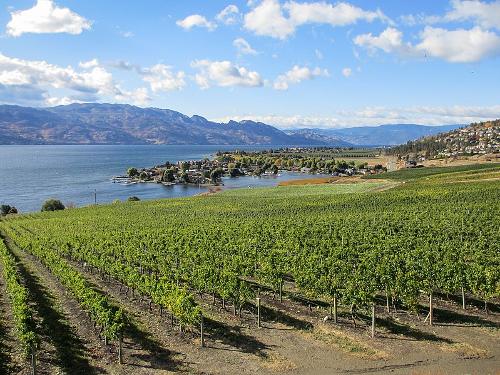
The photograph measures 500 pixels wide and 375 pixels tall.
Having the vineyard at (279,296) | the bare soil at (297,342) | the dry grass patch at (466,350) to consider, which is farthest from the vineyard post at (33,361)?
the dry grass patch at (466,350)

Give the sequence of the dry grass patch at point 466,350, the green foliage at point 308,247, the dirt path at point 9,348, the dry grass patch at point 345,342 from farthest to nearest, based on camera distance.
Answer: the green foliage at point 308,247, the dry grass patch at point 345,342, the dry grass patch at point 466,350, the dirt path at point 9,348

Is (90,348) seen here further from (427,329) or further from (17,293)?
(427,329)

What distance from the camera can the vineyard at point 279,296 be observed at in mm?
23797

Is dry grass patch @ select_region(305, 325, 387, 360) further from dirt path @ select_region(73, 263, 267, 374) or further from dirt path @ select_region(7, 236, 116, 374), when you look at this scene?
dirt path @ select_region(7, 236, 116, 374)

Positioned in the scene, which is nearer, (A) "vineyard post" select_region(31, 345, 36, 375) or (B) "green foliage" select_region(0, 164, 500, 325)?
(A) "vineyard post" select_region(31, 345, 36, 375)

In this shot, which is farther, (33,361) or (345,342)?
(345,342)

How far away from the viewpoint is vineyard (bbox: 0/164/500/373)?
23797 mm

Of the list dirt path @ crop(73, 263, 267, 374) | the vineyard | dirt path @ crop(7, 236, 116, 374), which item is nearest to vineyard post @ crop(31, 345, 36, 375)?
the vineyard

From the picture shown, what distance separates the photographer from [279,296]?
33781mm

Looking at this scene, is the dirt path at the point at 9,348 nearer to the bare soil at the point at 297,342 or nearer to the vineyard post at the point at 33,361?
the bare soil at the point at 297,342

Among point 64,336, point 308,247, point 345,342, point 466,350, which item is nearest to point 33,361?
point 64,336

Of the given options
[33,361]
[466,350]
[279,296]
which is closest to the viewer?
[33,361]

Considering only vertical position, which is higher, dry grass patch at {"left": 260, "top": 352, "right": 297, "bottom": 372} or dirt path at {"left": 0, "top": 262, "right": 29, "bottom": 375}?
dry grass patch at {"left": 260, "top": 352, "right": 297, "bottom": 372}

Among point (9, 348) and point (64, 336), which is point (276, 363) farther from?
point (9, 348)
